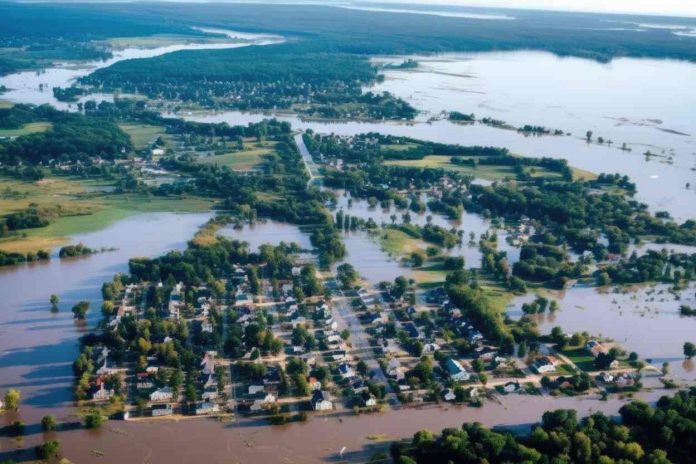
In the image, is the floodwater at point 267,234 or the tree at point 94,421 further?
the floodwater at point 267,234

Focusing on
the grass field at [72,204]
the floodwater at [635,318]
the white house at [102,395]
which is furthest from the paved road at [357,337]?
the grass field at [72,204]

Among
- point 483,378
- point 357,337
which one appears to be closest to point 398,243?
point 357,337

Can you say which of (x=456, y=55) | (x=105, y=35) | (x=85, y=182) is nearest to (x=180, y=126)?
(x=85, y=182)

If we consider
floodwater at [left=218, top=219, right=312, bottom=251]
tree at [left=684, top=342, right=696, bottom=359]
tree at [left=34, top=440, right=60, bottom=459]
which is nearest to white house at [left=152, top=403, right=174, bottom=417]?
tree at [left=34, top=440, right=60, bottom=459]

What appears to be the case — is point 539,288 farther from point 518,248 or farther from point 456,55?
point 456,55

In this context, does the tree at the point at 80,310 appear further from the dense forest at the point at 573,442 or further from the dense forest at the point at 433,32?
the dense forest at the point at 433,32
